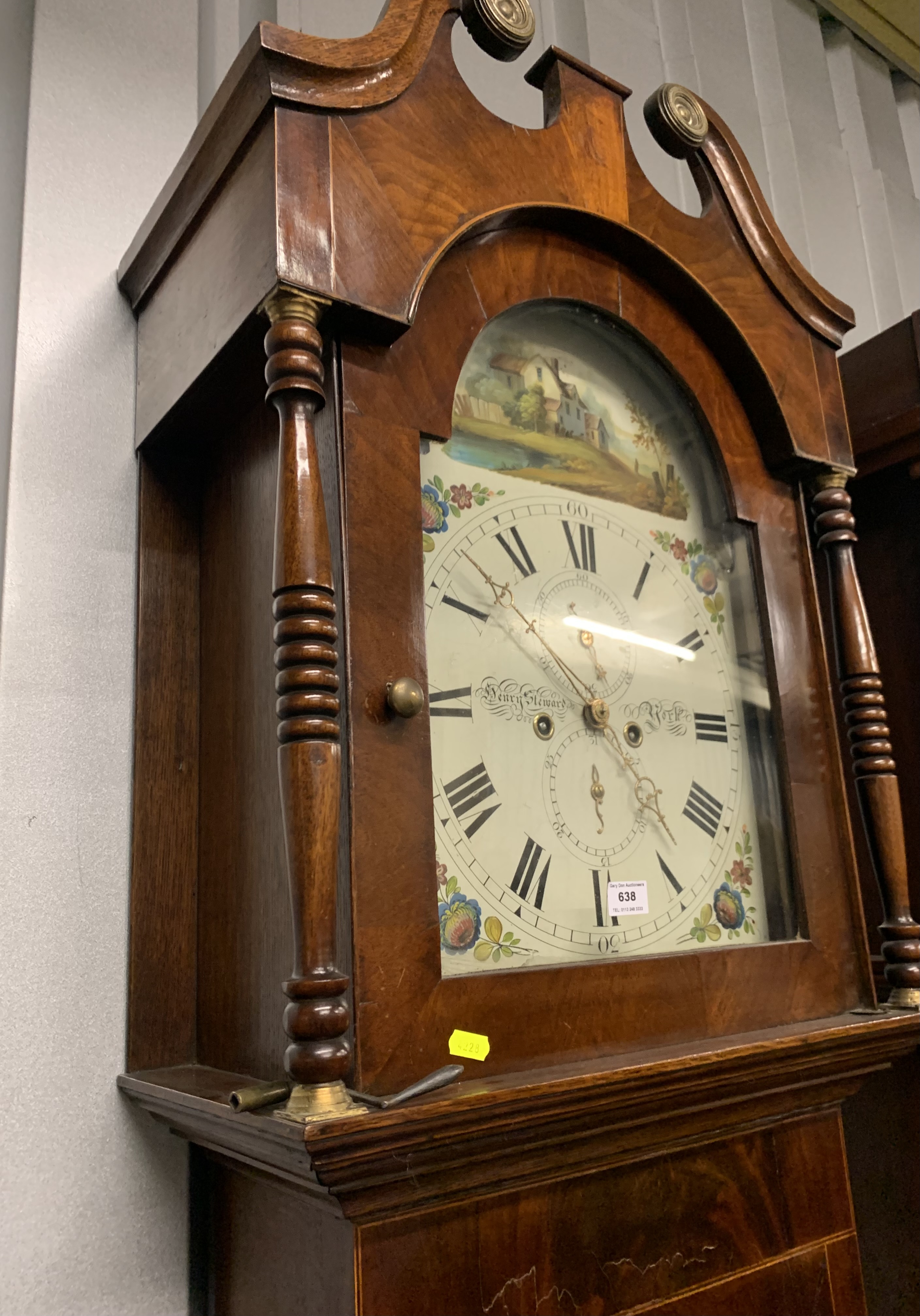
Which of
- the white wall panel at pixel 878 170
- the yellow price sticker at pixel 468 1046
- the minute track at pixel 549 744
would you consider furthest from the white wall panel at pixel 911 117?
the yellow price sticker at pixel 468 1046

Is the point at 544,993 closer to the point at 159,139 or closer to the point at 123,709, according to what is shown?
the point at 123,709

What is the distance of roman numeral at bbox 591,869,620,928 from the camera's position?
90 cm

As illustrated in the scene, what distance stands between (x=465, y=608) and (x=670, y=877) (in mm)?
307

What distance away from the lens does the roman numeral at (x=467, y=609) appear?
0.88m

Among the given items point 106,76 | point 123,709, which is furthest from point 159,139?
point 123,709

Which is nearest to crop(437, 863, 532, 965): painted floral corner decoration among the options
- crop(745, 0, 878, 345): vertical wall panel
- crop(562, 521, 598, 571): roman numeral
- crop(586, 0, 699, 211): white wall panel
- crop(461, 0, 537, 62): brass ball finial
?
crop(562, 521, 598, 571): roman numeral

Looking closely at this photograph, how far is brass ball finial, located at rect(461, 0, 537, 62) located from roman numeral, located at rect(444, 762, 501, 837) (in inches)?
24.4

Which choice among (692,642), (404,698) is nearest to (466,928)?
(404,698)

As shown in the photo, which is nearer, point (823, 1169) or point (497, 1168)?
point (497, 1168)

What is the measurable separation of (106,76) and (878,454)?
97 cm

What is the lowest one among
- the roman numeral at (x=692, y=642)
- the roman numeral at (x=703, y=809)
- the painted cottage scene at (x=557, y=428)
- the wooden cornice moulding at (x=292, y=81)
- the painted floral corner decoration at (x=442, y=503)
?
the roman numeral at (x=703, y=809)

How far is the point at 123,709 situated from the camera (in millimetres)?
1009

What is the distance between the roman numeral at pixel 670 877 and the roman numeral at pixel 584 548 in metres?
0.26

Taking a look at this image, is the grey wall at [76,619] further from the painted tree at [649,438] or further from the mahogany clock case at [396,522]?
the painted tree at [649,438]
